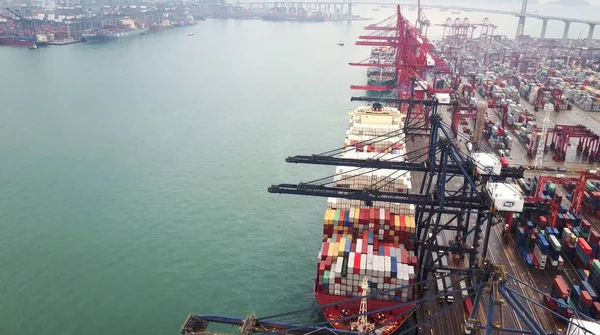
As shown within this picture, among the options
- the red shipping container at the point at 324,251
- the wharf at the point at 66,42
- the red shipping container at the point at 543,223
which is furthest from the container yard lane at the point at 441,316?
the wharf at the point at 66,42

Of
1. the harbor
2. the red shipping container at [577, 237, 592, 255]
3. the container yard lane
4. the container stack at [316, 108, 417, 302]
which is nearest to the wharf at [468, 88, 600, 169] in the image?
the harbor

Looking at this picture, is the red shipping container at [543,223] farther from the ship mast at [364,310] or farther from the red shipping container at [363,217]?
the ship mast at [364,310]

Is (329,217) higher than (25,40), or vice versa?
(25,40)

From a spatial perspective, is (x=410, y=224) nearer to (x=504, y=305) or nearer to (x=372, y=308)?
(x=372, y=308)

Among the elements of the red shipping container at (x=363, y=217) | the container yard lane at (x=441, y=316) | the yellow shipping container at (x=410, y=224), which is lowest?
the container yard lane at (x=441, y=316)

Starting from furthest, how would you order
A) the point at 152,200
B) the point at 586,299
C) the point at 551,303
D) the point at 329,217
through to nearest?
1. the point at 152,200
2. the point at 329,217
3. the point at 551,303
4. the point at 586,299

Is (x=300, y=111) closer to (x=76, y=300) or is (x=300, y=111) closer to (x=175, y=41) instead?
(x=76, y=300)

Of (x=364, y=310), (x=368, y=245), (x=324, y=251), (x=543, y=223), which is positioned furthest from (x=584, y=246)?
(x=364, y=310)
